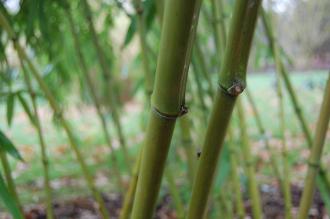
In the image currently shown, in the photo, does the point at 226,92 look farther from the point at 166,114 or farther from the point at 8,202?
the point at 8,202

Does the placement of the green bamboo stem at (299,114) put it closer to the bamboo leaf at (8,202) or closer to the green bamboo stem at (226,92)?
the green bamboo stem at (226,92)

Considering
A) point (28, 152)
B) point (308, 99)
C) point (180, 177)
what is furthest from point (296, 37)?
point (28, 152)

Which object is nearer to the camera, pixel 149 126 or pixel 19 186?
pixel 149 126

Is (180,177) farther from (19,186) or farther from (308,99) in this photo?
(308,99)

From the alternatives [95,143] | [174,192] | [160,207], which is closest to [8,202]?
[174,192]

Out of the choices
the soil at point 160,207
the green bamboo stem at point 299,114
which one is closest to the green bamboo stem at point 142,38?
the green bamboo stem at point 299,114

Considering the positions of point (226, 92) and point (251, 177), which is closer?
point (226, 92)

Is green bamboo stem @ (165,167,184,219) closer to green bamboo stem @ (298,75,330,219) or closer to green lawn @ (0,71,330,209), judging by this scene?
green bamboo stem @ (298,75,330,219)
